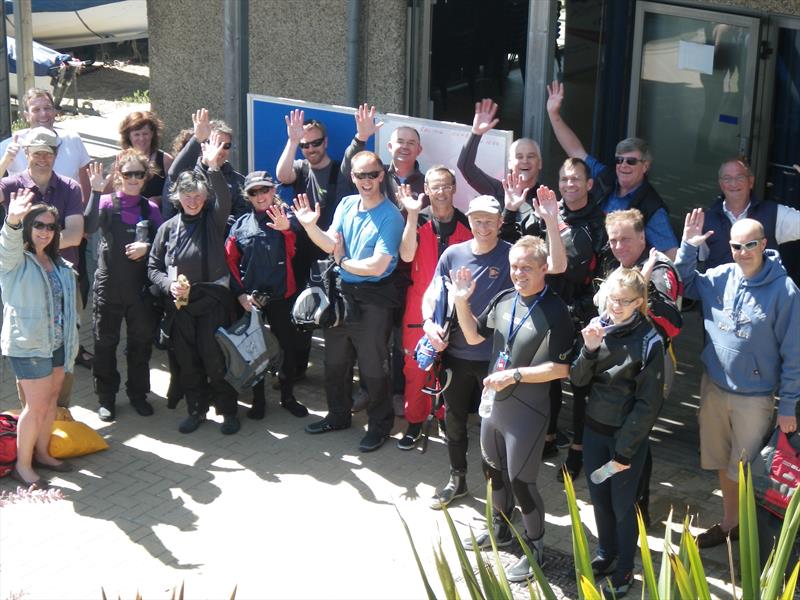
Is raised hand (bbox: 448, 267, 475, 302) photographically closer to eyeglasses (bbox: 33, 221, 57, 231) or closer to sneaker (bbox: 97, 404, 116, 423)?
eyeglasses (bbox: 33, 221, 57, 231)

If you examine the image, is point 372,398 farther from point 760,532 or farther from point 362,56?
point 362,56

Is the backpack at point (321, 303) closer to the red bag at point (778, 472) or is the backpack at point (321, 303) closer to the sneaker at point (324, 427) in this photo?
the sneaker at point (324, 427)

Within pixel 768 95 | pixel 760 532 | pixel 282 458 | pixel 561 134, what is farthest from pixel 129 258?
pixel 768 95

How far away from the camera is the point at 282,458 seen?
743cm

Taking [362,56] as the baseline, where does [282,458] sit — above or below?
below

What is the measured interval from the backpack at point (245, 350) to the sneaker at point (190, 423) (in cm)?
41

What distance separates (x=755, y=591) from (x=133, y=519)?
4344mm

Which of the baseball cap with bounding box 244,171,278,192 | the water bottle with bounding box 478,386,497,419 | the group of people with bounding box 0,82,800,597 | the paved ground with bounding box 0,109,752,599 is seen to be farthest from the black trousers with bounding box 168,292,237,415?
the water bottle with bounding box 478,386,497,419

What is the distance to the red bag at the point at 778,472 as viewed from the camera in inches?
225

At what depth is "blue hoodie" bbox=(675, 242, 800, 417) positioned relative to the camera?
228 inches

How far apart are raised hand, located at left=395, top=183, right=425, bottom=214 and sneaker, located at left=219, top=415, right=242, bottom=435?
1.79 metres

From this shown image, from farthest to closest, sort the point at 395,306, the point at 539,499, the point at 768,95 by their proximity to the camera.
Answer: the point at 768,95 → the point at 395,306 → the point at 539,499

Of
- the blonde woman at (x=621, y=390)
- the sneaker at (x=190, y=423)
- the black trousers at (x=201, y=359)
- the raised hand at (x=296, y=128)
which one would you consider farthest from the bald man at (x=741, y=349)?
the sneaker at (x=190, y=423)

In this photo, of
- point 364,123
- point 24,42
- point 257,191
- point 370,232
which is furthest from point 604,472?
point 24,42
